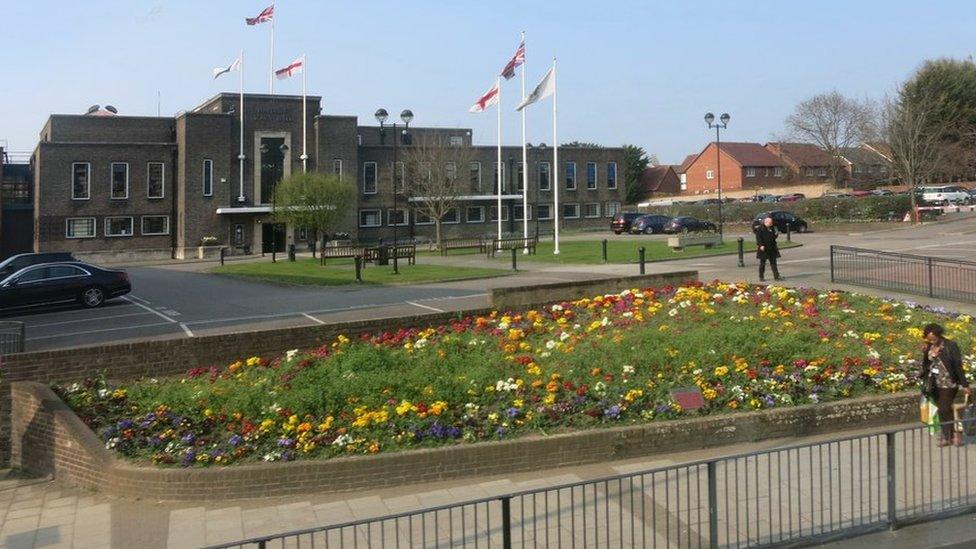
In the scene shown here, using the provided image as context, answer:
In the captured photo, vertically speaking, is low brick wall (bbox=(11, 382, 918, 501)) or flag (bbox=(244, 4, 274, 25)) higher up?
flag (bbox=(244, 4, 274, 25))

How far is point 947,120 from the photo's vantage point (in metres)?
71.9

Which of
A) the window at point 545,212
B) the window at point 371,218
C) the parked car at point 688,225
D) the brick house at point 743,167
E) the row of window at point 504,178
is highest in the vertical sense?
the brick house at point 743,167

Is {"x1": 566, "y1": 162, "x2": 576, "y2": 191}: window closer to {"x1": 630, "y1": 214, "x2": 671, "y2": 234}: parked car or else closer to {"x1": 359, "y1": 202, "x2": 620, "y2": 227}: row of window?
{"x1": 359, "y1": 202, "x2": 620, "y2": 227}: row of window

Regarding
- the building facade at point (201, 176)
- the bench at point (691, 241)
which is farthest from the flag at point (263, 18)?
the bench at point (691, 241)

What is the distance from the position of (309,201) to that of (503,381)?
3859 cm

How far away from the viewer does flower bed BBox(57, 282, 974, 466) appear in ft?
33.5

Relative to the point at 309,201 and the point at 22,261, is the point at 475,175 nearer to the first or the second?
the point at 309,201

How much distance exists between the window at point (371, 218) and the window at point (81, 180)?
18869mm

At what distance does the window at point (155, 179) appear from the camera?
6056 cm

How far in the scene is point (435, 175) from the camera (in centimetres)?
6247

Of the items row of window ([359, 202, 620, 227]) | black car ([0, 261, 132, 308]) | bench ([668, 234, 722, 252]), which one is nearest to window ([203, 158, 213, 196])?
row of window ([359, 202, 620, 227])

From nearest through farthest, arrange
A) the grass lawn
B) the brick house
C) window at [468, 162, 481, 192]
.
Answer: the grass lawn → window at [468, 162, 481, 192] → the brick house

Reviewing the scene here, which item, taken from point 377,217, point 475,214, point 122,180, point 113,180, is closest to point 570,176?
point 475,214

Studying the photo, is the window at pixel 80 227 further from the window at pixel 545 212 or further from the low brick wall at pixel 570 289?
the low brick wall at pixel 570 289
